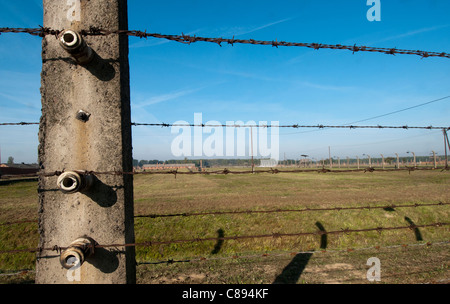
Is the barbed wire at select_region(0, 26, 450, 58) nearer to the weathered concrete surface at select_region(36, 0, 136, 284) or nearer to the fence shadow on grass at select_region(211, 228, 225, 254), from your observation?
the weathered concrete surface at select_region(36, 0, 136, 284)

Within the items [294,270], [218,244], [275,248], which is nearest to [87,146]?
[294,270]

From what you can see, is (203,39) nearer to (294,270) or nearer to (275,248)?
(294,270)

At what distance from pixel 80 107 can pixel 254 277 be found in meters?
4.44

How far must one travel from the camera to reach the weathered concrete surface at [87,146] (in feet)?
7.89

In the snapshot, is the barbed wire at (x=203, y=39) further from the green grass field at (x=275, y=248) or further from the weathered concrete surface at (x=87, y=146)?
the green grass field at (x=275, y=248)

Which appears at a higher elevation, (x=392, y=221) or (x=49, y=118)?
(x=49, y=118)

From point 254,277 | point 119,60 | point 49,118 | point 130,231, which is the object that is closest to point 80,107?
point 49,118

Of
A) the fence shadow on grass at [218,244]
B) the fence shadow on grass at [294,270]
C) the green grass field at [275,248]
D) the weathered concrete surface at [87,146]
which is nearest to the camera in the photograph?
the weathered concrete surface at [87,146]

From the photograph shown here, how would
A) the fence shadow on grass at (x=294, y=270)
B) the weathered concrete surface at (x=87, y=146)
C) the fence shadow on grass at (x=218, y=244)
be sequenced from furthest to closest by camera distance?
1. the fence shadow on grass at (x=218, y=244)
2. the fence shadow on grass at (x=294, y=270)
3. the weathered concrete surface at (x=87, y=146)

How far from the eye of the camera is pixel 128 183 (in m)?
2.59

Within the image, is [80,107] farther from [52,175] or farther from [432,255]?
[432,255]

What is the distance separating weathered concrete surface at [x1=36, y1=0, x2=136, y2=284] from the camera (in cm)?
240

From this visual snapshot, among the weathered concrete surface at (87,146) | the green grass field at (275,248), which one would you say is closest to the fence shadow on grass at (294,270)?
the green grass field at (275,248)

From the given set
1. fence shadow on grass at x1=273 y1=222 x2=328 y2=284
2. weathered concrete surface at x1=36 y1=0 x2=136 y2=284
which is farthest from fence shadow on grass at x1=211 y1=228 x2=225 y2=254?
weathered concrete surface at x1=36 y1=0 x2=136 y2=284
